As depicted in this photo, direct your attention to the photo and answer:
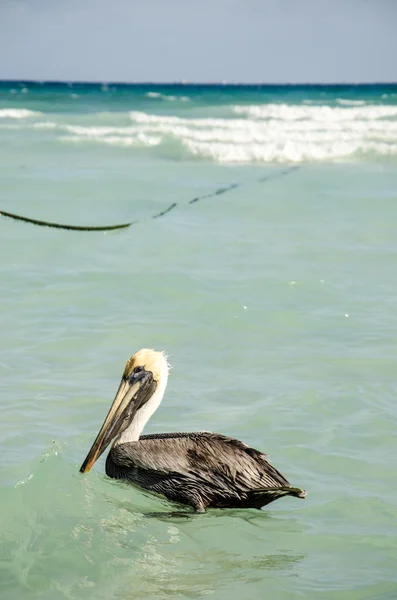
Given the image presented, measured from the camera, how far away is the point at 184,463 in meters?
4.24

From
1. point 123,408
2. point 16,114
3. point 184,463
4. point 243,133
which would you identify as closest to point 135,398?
point 123,408

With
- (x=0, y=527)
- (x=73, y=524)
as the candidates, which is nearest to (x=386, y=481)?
(x=73, y=524)

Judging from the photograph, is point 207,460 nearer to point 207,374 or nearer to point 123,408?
point 123,408

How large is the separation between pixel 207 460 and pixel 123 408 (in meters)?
0.62

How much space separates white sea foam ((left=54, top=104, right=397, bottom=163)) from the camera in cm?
1933

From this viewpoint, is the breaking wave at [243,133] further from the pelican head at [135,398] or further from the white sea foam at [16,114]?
the pelican head at [135,398]

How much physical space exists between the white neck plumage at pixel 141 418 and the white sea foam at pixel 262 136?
44.9ft

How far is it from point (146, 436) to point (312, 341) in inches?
88.0

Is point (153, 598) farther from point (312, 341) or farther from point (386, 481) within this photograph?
point (312, 341)

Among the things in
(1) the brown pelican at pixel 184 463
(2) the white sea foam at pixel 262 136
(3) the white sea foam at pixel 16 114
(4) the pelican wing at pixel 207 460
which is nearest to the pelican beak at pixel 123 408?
(1) the brown pelican at pixel 184 463

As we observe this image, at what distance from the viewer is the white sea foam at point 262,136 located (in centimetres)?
1933

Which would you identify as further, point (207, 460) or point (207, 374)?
point (207, 374)

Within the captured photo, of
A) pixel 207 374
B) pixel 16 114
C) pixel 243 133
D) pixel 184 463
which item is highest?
pixel 184 463

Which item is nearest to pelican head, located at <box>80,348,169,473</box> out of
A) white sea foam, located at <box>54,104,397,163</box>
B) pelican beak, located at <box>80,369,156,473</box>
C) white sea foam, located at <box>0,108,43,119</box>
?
pelican beak, located at <box>80,369,156,473</box>
